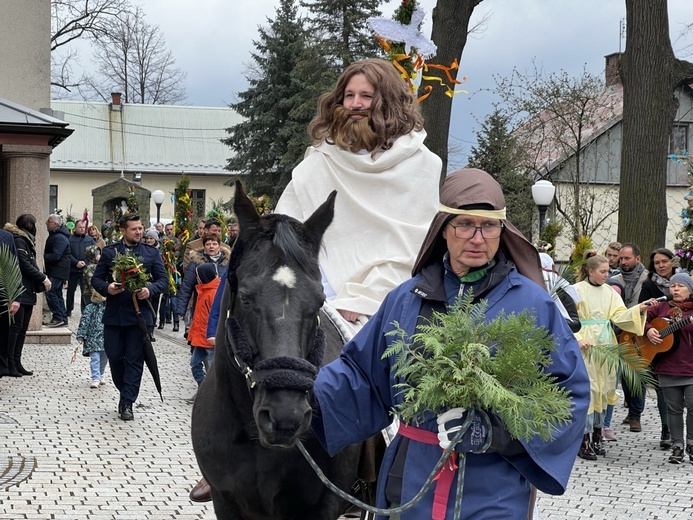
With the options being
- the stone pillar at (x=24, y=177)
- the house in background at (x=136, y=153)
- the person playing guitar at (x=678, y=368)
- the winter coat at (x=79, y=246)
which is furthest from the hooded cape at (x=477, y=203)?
the house in background at (x=136, y=153)

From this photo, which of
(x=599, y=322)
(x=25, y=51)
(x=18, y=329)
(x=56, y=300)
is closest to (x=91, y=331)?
(x=18, y=329)

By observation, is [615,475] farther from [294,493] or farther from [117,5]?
[117,5]

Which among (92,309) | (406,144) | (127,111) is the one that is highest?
(127,111)

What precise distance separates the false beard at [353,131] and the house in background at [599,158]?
28948 millimetres

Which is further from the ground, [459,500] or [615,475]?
[459,500]

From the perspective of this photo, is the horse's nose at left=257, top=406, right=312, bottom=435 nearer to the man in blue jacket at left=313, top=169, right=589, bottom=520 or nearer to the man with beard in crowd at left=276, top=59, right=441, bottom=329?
the man in blue jacket at left=313, top=169, right=589, bottom=520

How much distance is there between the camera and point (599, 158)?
42.3 m

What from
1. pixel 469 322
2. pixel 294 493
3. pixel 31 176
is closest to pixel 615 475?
pixel 294 493

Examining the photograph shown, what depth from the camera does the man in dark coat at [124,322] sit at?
12211 mm

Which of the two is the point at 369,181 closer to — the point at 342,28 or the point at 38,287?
the point at 38,287

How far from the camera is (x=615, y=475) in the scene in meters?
10.3

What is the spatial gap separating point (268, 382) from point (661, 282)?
9647 mm

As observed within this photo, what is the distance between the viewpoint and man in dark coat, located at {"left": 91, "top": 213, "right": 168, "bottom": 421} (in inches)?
481

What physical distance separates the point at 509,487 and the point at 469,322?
637 mm
